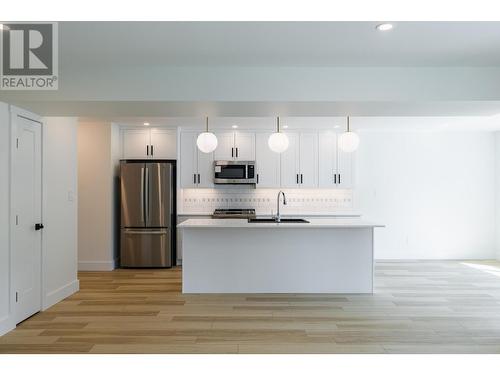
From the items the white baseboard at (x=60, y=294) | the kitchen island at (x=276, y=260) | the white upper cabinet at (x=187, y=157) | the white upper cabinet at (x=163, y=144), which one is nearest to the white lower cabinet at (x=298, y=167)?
the white upper cabinet at (x=187, y=157)

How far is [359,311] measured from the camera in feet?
13.5

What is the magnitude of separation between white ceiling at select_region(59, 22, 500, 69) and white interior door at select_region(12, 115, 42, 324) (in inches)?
41.2

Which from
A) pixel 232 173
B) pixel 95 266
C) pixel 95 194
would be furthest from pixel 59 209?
pixel 232 173

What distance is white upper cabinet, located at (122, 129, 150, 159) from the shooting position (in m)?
6.71

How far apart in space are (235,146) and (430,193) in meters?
3.78

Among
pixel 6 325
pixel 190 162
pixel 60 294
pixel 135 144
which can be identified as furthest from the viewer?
pixel 190 162

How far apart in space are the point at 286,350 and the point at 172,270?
3.57 metres

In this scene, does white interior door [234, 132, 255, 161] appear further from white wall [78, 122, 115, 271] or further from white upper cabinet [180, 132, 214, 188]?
white wall [78, 122, 115, 271]

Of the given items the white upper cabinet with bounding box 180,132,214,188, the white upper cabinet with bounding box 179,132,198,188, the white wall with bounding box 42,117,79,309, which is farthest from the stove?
the white wall with bounding box 42,117,79,309

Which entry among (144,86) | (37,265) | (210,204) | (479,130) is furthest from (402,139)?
(37,265)

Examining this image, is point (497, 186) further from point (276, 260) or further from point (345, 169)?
point (276, 260)

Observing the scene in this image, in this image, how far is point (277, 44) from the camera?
3008mm
